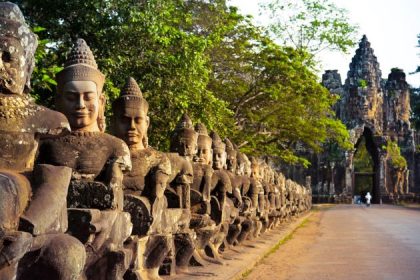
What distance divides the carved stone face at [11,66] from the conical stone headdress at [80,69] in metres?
1.46

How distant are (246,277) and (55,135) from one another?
539 centimetres

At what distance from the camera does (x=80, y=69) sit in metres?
5.50

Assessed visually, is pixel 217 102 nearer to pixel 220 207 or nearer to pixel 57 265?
pixel 220 207

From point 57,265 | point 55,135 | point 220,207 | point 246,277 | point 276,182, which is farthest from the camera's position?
point 276,182

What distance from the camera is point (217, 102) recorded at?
59.0ft

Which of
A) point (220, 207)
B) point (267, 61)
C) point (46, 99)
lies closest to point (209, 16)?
point (267, 61)

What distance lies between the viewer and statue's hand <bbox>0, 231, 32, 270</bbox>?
3.17 m

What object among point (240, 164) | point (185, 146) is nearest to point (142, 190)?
point (185, 146)

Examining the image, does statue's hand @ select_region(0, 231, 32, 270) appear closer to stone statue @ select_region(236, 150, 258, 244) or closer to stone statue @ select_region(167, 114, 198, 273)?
stone statue @ select_region(167, 114, 198, 273)

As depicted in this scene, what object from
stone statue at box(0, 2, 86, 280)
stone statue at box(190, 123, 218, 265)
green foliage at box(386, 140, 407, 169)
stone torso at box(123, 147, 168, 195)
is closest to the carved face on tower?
stone statue at box(190, 123, 218, 265)

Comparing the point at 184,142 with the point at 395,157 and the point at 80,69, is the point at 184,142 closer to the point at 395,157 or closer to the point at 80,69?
the point at 80,69

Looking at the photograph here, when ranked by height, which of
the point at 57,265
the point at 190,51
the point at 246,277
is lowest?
the point at 246,277

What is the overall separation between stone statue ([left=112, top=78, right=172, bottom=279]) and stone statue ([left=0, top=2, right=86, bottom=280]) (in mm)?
1900

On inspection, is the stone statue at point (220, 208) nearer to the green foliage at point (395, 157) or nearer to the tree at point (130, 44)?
the tree at point (130, 44)
